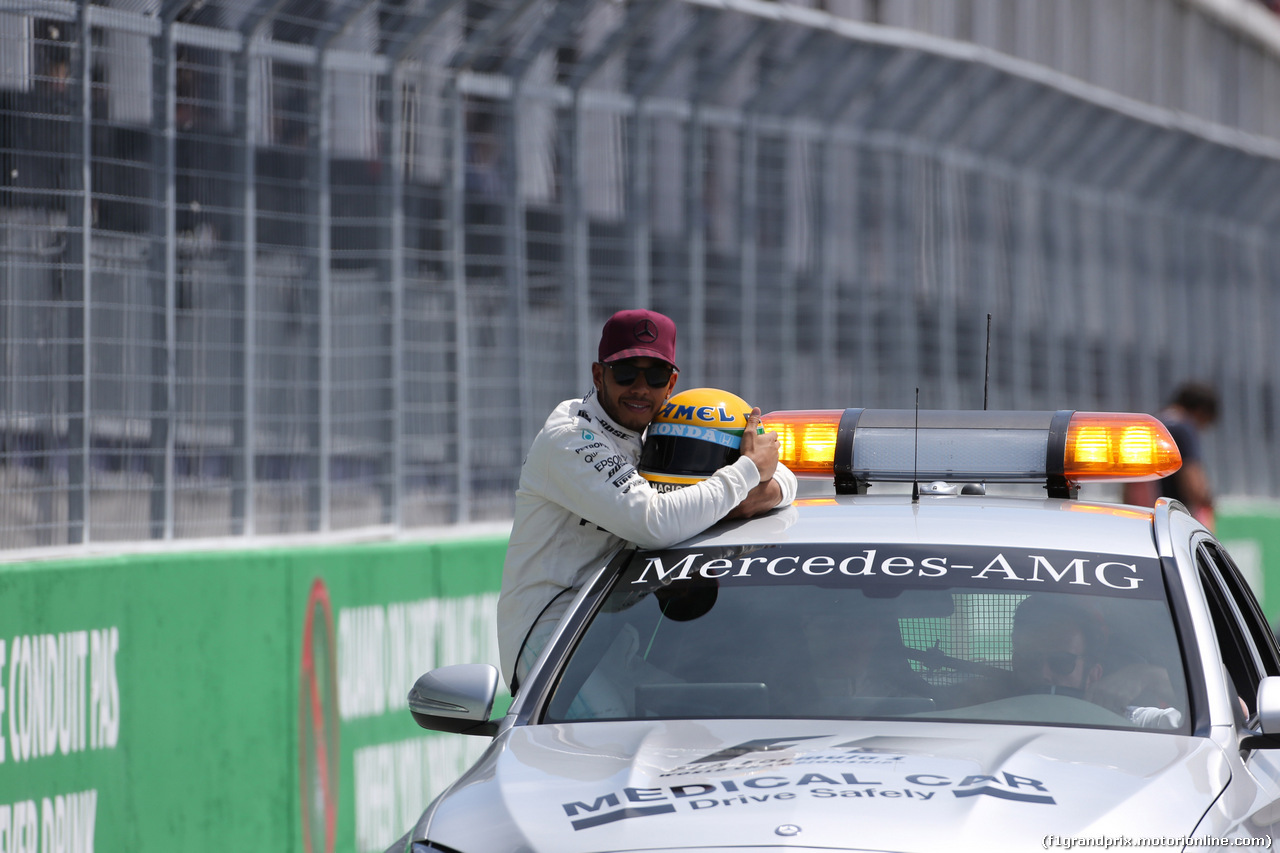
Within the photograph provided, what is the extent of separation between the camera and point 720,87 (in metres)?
11.2

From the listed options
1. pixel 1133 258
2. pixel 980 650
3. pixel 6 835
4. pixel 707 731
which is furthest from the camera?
pixel 1133 258

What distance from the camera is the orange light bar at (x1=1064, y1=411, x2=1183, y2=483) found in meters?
5.27

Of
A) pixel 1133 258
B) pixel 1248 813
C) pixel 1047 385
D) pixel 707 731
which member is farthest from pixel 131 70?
pixel 1133 258

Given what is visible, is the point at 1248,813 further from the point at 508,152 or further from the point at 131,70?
the point at 508,152

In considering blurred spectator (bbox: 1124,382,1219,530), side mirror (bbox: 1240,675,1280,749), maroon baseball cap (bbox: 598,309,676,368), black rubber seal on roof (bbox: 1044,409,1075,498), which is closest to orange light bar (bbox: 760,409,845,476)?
maroon baseball cap (bbox: 598,309,676,368)

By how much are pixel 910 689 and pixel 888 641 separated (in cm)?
16

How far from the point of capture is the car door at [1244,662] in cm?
373

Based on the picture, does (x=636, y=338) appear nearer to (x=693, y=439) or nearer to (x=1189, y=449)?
(x=693, y=439)

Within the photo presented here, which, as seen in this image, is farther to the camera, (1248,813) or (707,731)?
(707,731)

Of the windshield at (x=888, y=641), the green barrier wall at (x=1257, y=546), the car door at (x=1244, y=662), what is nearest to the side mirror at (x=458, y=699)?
the windshield at (x=888, y=641)

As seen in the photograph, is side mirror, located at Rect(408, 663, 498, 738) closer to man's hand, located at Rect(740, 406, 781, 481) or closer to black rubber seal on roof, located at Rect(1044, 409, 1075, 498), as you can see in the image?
man's hand, located at Rect(740, 406, 781, 481)

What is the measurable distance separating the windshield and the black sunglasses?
0.77 m

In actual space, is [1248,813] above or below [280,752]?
above

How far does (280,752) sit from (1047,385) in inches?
389
